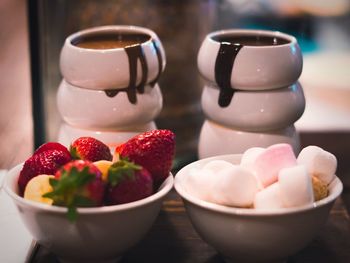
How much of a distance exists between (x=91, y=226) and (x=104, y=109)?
28cm

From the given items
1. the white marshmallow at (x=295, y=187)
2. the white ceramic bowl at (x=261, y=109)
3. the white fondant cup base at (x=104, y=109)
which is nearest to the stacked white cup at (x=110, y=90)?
Result: the white fondant cup base at (x=104, y=109)

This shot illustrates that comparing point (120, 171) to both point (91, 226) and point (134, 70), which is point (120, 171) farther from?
point (134, 70)

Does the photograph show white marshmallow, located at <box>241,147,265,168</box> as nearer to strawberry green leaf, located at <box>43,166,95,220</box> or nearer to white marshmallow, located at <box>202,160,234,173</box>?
white marshmallow, located at <box>202,160,234,173</box>

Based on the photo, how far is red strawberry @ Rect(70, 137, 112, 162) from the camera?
2.46 ft

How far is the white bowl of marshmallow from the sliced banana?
0.14 m

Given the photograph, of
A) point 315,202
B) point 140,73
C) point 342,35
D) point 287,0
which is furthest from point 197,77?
point 342,35

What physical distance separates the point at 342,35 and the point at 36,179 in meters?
1.20

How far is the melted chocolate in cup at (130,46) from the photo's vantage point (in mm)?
899

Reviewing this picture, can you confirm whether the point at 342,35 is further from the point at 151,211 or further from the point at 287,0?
the point at 151,211

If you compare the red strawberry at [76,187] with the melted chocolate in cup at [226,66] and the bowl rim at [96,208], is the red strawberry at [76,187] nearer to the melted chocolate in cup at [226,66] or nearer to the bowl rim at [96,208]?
the bowl rim at [96,208]

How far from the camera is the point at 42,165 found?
0.72 metres

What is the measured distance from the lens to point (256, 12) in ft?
4.92

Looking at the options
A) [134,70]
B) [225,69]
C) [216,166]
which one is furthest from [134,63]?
[216,166]

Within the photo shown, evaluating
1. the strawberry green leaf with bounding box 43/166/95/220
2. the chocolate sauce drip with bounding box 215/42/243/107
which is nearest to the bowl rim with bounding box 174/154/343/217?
the strawberry green leaf with bounding box 43/166/95/220
